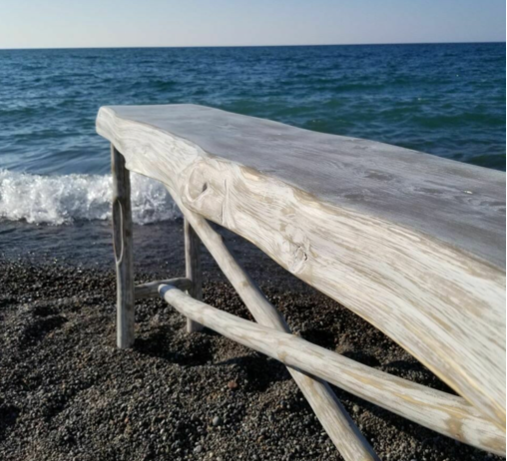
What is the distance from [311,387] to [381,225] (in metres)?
1.00

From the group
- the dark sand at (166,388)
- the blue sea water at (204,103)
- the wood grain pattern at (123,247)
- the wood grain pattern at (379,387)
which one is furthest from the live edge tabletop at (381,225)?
the blue sea water at (204,103)

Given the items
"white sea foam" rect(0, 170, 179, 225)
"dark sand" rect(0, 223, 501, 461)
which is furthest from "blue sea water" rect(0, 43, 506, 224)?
"dark sand" rect(0, 223, 501, 461)

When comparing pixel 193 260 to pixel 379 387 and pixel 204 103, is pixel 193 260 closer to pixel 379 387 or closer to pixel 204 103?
pixel 379 387

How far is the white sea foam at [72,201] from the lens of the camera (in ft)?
21.6

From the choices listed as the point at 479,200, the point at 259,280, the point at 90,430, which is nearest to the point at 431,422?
the point at 479,200

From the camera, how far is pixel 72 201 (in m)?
7.05

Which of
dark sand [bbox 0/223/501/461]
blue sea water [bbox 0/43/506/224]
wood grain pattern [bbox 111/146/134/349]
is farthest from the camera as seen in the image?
blue sea water [bbox 0/43/506/224]

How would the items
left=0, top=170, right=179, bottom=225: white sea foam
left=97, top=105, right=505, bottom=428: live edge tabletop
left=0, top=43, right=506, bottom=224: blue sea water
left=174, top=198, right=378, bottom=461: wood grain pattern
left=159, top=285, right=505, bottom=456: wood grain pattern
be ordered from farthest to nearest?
1. left=0, top=43, right=506, bottom=224: blue sea water
2. left=0, top=170, right=179, bottom=225: white sea foam
3. left=174, top=198, right=378, bottom=461: wood grain pattern
4. left=159, top=285, right=505, bottom=456: wood grain pattern
5. left=97, top=105, right=505, bottom=428: live edge tabletop

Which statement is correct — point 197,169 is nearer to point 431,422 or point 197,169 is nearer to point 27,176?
point 431,422

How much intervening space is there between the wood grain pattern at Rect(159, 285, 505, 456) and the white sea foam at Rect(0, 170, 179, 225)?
14.9ft

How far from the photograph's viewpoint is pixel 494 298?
0.80 meters

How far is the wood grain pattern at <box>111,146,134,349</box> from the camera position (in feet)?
10.1

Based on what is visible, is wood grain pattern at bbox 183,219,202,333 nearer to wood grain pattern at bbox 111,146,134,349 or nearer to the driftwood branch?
the driftwood branch

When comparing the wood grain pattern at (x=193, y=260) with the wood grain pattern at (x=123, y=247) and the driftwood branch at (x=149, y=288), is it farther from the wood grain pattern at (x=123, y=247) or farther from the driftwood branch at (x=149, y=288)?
the wood grain pattern at (x=123, y=247)
